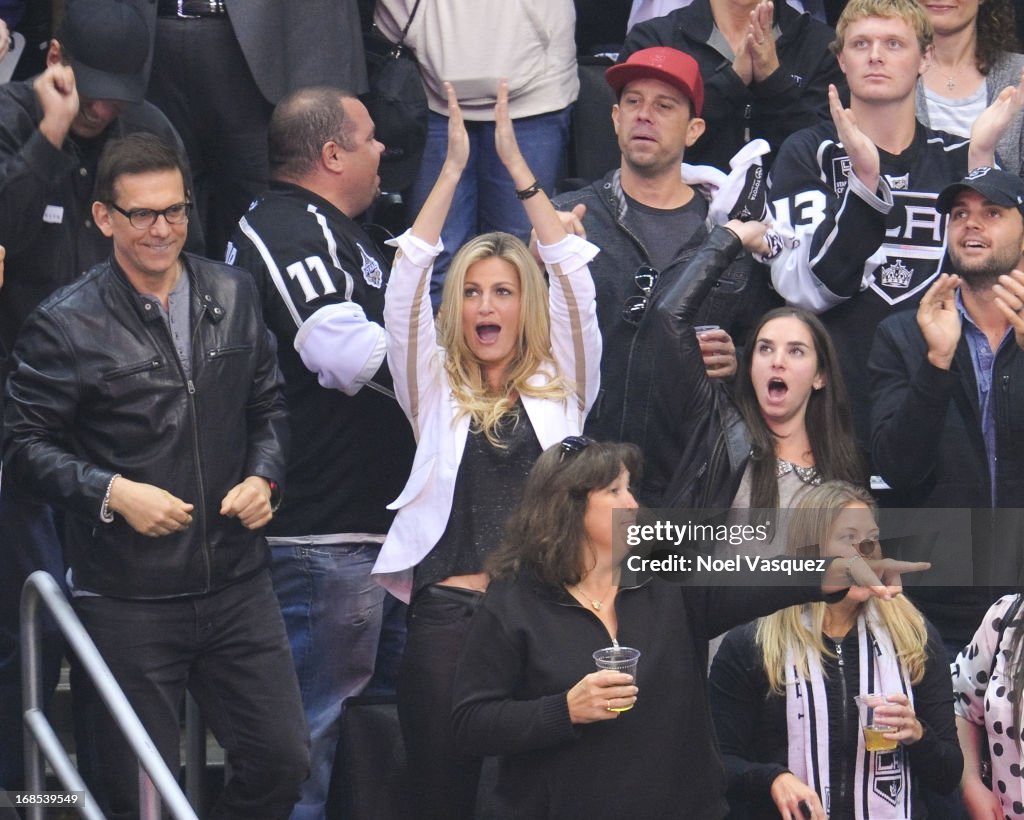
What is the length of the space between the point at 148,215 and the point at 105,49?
840 mm

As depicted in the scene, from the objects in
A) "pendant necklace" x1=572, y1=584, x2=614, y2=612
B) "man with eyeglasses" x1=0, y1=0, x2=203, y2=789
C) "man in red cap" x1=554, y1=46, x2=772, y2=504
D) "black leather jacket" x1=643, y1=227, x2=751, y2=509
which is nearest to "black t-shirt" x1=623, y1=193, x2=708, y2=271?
"man in red cap" x1=554, y1=46, x2=772, y2=504

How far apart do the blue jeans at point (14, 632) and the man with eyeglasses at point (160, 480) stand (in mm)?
393

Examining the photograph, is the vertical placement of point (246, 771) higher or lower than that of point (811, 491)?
lower

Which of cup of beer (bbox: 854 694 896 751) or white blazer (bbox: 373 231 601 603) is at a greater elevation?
white blazer (bbox: 373 231 601 603)

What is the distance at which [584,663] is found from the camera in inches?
180

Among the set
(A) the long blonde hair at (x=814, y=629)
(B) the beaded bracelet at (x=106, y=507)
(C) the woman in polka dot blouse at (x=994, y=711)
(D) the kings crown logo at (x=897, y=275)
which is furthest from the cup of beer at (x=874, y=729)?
(B) the beaded bracelet at (x=106, y=507)

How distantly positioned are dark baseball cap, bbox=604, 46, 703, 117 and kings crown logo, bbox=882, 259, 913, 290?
33.9 inches

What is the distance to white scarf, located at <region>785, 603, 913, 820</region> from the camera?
200 inches

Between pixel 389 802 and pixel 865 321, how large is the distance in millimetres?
2365

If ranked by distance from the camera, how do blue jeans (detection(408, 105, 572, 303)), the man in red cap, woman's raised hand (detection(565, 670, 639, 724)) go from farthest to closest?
blue jeans (detection(408, 105, 572, 303)) < the man in red cap < woman's raised hand (detection(565, 670, 639, 724))

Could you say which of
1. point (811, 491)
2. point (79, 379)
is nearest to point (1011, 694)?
point (811, 491)

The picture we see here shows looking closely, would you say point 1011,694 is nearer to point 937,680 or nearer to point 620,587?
point 937,680

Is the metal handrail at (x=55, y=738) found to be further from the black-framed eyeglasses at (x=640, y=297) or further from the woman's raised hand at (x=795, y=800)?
the black-framed eyeglasses at (x=640, y=297)

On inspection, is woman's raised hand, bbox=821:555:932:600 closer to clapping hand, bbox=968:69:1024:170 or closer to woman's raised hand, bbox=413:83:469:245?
woman's raised hand, bbox=413:83:469:245
